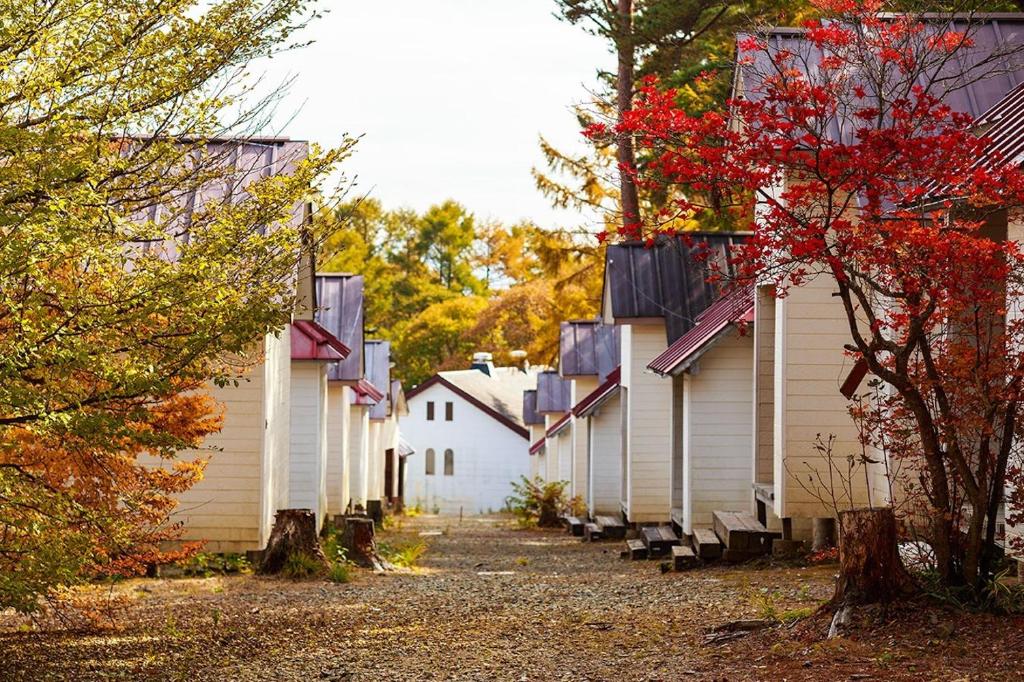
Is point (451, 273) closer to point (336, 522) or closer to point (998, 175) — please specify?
point (336, 522)

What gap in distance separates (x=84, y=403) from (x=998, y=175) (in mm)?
6059

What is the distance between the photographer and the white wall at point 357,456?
3316 cm

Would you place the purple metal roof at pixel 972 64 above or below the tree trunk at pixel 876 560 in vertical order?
above

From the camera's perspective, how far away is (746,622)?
1058 cm

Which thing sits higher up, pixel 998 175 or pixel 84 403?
pixel 998 175

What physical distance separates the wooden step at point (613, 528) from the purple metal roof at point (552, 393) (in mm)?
15402

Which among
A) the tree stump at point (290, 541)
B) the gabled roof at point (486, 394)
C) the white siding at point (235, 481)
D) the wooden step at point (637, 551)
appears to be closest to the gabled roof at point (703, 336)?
the wooden step at point (637, 551)

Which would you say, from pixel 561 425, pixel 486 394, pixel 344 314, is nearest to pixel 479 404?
pixel 486 394

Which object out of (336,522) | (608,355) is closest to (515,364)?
(608,355)

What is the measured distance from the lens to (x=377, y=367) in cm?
3934

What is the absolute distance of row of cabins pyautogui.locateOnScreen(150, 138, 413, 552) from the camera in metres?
15.6

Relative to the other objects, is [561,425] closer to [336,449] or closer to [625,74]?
[625,74]

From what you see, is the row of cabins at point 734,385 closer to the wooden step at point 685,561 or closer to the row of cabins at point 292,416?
the wooden step at point 685,561

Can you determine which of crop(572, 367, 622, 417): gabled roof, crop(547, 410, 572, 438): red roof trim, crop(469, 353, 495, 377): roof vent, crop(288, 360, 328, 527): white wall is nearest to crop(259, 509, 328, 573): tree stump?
crop(288, 360, 328, 527): white wall
